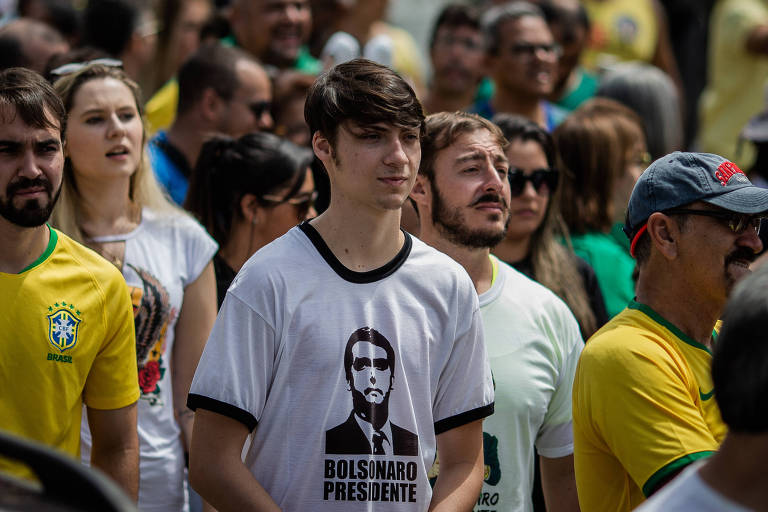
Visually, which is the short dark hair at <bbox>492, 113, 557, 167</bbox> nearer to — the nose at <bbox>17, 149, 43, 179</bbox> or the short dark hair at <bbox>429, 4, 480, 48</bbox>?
the nose at <bbox>17, 149, 43, 179</bbox>

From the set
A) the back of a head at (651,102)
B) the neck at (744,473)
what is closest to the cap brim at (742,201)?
the neck at (744,473)

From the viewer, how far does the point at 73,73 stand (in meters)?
4.57

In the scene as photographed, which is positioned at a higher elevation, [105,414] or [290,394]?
[290,394]

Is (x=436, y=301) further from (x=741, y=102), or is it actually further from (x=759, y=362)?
(x=741, y=102)

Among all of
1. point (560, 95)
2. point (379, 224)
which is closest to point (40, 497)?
point (379, 224)

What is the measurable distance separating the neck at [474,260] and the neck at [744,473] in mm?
1978

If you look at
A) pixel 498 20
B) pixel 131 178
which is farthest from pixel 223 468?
pixel 498 20

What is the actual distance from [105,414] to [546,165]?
2441mm

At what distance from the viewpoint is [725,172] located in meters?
3.36

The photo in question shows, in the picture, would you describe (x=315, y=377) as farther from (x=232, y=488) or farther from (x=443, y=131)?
(x=443, y=131)

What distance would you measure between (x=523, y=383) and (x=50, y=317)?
161 centimetres

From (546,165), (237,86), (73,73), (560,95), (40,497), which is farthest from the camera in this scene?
(560,95)

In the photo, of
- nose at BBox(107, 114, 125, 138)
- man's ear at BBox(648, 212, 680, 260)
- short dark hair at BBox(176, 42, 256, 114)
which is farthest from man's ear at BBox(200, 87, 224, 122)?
man's ear at BBox(648, 212, 680, 260)

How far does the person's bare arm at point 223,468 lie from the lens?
293cm
